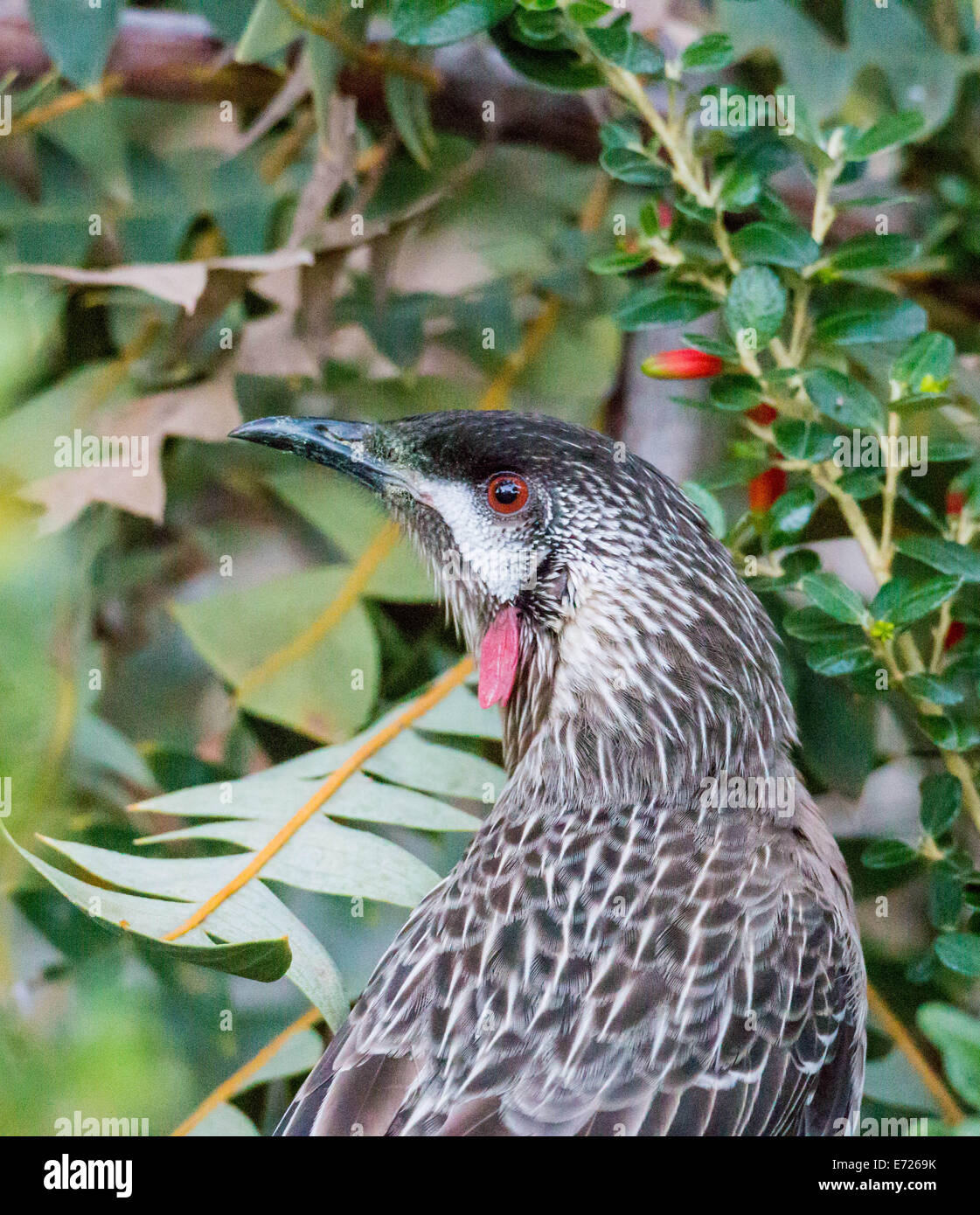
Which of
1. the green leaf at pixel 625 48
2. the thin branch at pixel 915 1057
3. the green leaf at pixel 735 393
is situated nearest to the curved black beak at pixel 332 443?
the green leaf at pixel 735 393

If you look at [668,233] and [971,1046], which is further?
[668,233]

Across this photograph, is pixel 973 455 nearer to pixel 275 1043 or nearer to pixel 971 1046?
pixel 971 1046

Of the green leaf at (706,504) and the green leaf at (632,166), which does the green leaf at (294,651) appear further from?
the green leaf at (632,166)

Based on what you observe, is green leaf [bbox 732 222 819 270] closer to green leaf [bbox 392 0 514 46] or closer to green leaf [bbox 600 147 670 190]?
green leaf [bbox 600 147 670 190]

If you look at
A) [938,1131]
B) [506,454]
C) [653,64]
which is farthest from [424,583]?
[938,1131]

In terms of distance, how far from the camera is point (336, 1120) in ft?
3.53

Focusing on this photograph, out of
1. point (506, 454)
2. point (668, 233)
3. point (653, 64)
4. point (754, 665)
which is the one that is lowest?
point (754, 665)

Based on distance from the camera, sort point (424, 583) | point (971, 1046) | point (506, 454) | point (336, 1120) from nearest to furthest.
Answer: point (971, 1046) < point (336, 1120) < point (506, 454) < point (424, 583)

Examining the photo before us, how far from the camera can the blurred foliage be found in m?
1.25

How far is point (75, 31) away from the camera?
1487 millimetres

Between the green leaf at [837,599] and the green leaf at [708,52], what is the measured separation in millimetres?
Result: 532

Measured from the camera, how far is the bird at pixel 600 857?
1.07 meters

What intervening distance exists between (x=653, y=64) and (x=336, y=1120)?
107 centimetres

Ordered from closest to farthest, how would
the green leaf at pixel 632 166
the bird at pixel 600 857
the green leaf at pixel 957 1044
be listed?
the green leaf at pixel 957 1044
the bird at pixel 600 857
the green leaf at pixel 632 166
